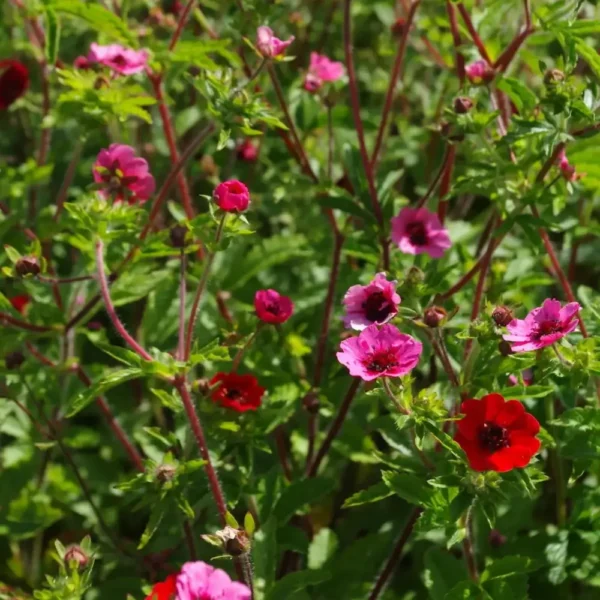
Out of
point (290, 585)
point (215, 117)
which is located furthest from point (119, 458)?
point (215, 117)

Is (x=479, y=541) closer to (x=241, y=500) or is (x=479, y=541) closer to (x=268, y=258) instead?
(x=241, y=500)

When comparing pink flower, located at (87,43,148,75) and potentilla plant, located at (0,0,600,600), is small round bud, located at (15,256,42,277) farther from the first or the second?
pink flower, located at (87,43,148,75)

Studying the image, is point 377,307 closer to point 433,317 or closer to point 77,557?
point 433,317

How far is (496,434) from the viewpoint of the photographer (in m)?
1.23

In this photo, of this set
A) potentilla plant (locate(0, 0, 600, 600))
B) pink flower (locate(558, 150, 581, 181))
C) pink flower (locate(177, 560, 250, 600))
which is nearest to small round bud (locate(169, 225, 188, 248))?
potentilla plant (locate(0, 0, 600, 600))

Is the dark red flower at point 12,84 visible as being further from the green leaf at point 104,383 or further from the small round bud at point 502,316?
the small round bud at point 502,316

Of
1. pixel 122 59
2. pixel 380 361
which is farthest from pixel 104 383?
pixel 122 59

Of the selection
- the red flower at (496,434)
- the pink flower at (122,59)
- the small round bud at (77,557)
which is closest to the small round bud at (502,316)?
the red flower at (496,434)

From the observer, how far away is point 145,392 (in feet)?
7.00

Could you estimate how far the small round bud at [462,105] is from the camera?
1.49m

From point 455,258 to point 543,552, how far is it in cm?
73

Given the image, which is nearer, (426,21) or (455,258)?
(455,258)

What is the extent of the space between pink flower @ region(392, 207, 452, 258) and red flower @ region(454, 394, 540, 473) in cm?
44

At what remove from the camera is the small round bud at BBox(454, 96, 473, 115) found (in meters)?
1.49
